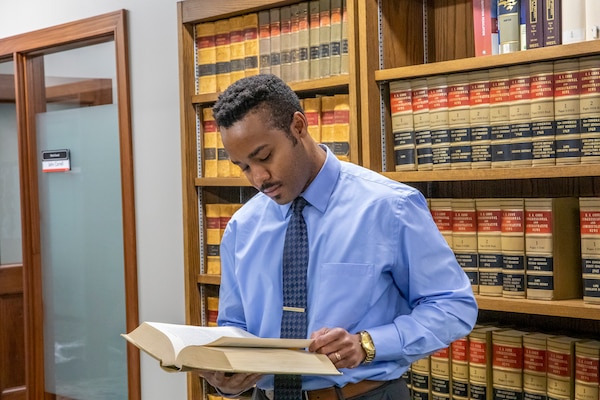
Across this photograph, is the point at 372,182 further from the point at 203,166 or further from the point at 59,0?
the point at 59,0

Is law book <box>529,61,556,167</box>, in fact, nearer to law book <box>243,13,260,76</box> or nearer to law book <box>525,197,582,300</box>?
law book <box>525,197,582,300</box>

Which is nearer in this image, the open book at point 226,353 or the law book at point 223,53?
the open book at point 226,353

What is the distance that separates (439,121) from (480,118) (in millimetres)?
122

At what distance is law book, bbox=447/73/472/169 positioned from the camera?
84.4 inches

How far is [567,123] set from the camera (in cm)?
197

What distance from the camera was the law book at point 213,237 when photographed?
2.88 m

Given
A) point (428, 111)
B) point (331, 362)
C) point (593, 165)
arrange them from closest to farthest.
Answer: point (331, 362) < point (593, 165) < point (428, 111)

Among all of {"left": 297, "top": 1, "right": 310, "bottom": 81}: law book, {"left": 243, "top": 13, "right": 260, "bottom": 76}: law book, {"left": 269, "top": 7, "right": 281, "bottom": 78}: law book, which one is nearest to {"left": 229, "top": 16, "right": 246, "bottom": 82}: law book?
{"left": 243, "top": 13, "right": 260, "bottom": 76}: law book

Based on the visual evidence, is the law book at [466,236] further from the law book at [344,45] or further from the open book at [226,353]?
the open book at [226,353]

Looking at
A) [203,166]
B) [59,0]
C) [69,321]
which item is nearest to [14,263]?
[69,321]

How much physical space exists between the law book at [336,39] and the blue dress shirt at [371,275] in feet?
2.78

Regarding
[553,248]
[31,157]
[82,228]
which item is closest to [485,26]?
[553,248]

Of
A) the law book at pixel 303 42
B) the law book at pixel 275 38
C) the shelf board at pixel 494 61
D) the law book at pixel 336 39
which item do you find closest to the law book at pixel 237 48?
the law book at pixel 275 38

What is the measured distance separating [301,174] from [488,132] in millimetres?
745
